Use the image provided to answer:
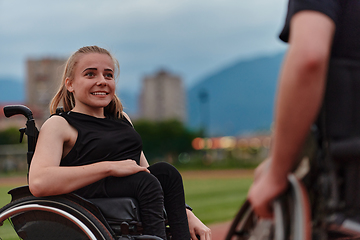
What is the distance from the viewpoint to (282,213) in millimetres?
880

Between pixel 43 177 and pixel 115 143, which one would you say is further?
pixel 115 143

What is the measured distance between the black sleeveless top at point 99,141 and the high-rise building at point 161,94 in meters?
101

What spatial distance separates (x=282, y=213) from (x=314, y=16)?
1.35 feet

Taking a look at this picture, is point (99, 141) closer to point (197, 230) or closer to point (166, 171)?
point (166, 171)

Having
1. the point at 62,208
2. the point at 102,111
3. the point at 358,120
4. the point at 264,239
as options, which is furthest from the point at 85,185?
the point at 358,120

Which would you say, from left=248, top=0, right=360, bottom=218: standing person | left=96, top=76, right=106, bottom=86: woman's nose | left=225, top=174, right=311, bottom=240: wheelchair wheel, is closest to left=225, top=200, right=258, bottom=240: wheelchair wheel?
left=225, top=174, right=311, bottom=240: wheelchair wheel

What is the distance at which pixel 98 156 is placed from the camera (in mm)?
1697

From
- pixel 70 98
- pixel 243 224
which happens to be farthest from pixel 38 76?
pixel 243 224

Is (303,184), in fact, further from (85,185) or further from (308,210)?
(85,185)

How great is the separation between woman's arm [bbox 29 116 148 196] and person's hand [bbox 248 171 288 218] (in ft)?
2.53

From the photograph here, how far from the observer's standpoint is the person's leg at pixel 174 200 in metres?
1.72

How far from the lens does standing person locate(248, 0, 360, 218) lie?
0.80 m

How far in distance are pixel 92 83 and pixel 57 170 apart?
0.45 meters

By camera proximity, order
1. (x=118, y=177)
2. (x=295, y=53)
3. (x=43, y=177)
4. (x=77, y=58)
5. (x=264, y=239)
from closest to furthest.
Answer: (x=295, y=53)
(x=264, y=239)
(x=43, y=177)
(x=118, y=177)
(x=77, y=58)
